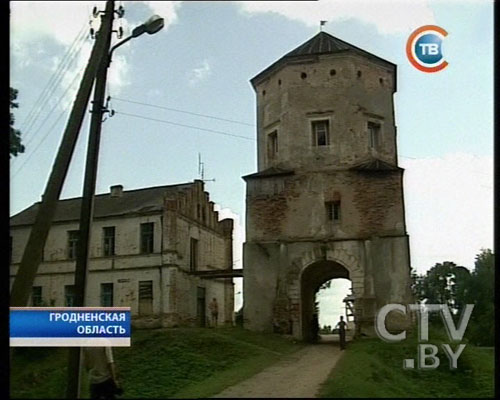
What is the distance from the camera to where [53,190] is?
4.77 meters

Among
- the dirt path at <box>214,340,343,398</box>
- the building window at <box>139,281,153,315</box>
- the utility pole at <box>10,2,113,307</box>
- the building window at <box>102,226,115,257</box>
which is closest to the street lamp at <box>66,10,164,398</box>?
the utility pole at <box>10,2,113,307</box>

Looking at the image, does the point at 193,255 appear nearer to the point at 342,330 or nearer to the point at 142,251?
the point at 142,251

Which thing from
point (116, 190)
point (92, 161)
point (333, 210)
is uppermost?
point (333, 210)

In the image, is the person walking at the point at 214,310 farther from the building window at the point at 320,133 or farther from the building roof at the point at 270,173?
the building window at the point at 320,133

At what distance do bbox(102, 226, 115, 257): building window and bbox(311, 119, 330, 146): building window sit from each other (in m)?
3.80

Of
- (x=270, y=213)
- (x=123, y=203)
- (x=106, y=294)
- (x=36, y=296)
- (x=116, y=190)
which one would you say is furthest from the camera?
(x=270, y=213)

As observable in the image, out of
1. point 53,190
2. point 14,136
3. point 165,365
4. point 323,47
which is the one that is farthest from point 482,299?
point 323,47

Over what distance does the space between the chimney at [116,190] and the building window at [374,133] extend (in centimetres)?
371

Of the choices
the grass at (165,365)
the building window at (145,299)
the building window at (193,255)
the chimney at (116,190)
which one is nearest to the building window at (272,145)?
the building window at (193,255)

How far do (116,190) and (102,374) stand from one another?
5.10 feet

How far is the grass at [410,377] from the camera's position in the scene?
4.52 m

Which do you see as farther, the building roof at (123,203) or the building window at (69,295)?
the building roof at (123,203)

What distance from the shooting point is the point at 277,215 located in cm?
895
